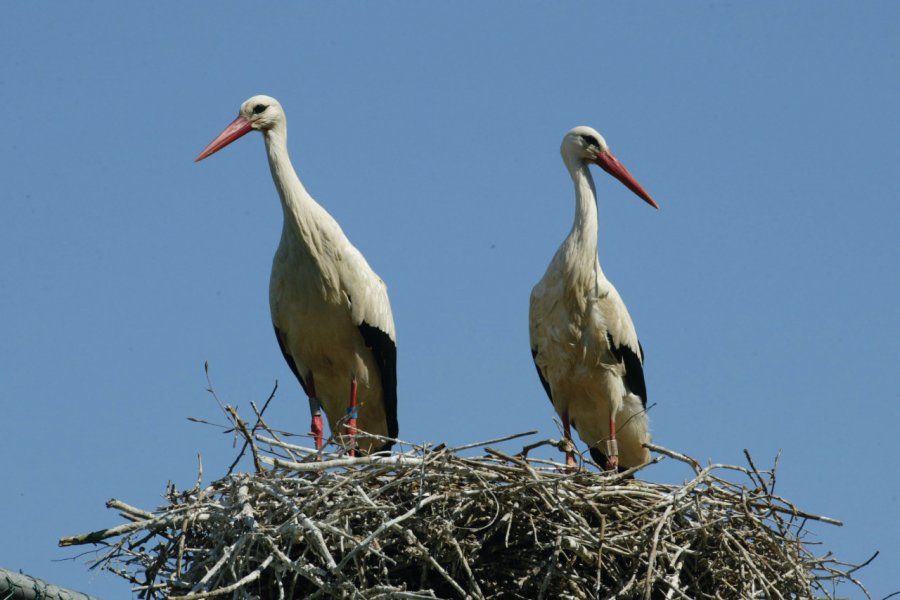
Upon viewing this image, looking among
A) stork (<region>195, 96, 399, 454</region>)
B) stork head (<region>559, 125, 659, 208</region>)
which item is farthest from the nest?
stork head (<region>559, 125, 659, 208</region>)

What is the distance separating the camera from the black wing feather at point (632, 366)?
7301 millimetres

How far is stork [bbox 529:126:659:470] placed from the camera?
23.7ft

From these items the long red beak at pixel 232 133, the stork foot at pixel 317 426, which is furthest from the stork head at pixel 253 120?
the stork foot at pixel 317 426

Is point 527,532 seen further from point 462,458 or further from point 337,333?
point 337,333

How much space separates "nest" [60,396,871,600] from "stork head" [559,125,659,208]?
2.69 meters

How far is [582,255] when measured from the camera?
7262 millimetres

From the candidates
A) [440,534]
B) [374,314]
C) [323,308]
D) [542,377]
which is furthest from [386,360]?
[440,534]

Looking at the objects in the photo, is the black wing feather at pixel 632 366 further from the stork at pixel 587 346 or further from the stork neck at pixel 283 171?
the stork neck at pixel 283 171

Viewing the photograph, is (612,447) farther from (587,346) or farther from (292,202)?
(292,202)

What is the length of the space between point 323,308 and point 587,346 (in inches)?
50.5

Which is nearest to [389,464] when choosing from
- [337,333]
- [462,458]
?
[462,458]

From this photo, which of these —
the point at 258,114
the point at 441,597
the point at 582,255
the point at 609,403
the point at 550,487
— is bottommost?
the point at 441,597

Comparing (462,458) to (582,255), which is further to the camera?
(582,255)

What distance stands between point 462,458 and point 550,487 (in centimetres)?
31
